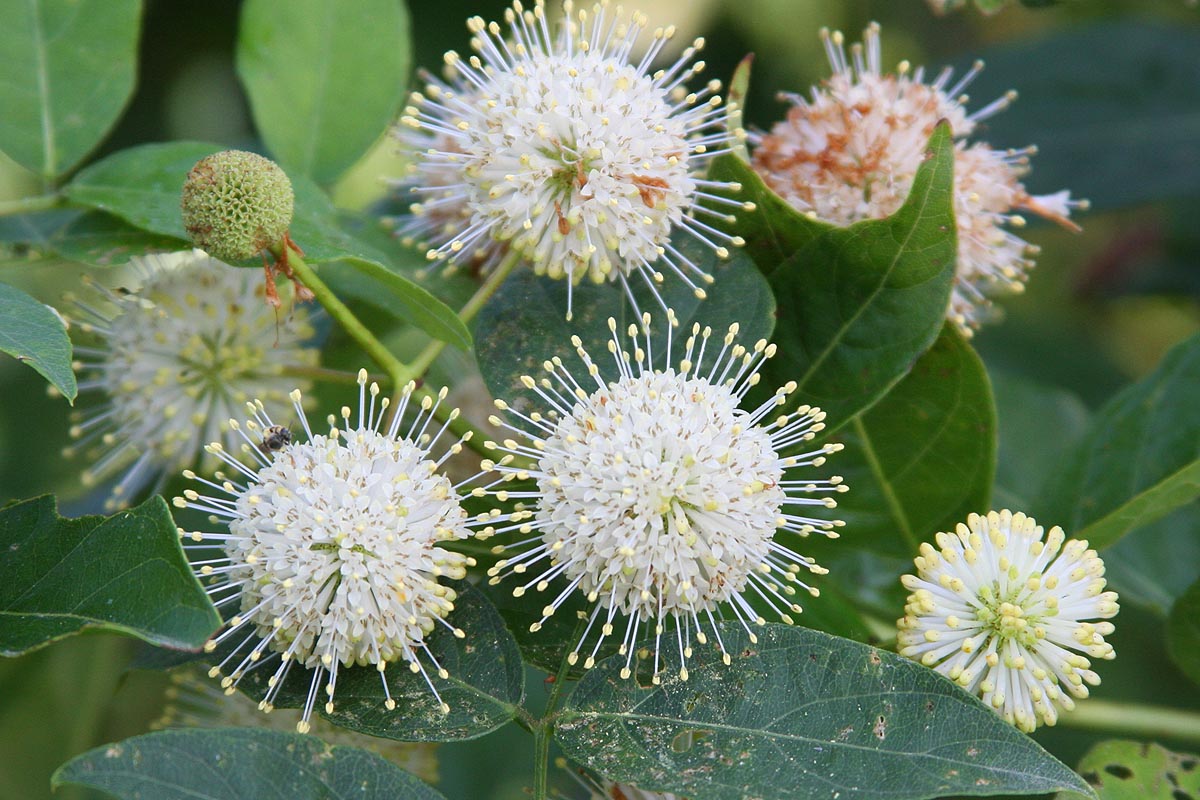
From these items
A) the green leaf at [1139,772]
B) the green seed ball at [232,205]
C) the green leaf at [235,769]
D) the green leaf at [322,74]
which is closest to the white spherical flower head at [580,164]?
the green seed ball at [232,205]

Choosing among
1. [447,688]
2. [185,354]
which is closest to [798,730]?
[447,688]

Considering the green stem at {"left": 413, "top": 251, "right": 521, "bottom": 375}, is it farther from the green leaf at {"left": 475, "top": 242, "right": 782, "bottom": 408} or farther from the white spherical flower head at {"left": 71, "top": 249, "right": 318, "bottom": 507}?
the white spherical flower head at {"left": 71, "top": 249, "right": 318, "bottom": 507}

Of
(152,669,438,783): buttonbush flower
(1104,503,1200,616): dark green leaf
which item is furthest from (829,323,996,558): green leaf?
(152,669,438,783): buttonbush flower

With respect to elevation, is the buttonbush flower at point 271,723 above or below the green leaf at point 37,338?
below

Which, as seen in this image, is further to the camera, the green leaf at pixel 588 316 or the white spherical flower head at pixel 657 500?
the green leaf at pixel 588 316

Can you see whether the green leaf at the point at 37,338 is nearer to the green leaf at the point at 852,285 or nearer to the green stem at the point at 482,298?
the green stem at the point at 482,298

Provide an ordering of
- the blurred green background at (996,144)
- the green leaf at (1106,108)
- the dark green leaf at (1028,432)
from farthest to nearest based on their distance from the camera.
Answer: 1. the green leaf at (1106,108)
2. the blurred green background at (996,144)
3. the dark green leaf at (1028,432)

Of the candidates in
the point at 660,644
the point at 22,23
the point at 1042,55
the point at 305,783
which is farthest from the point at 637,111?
the point at 1042,55
